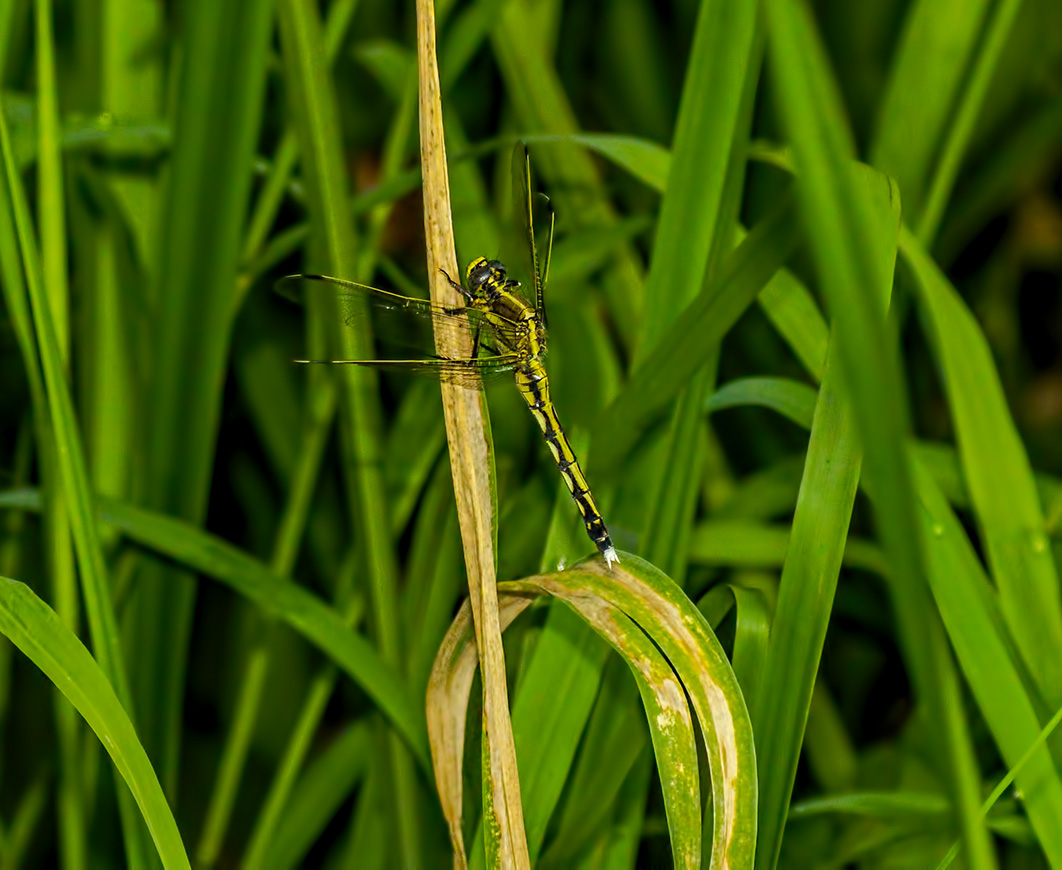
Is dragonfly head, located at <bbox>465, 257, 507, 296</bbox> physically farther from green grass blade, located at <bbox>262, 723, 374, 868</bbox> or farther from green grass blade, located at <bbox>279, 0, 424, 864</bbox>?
green grass blade, located at <bbox>262, 723, 374, 868</bbox>

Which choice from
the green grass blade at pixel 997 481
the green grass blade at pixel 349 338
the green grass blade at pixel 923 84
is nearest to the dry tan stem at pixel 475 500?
the green grass blade at pixel 349 338

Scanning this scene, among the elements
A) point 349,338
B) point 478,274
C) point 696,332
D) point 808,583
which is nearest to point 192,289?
point 349,338

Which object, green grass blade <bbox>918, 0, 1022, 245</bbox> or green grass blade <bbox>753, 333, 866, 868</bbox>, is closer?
green grass blade <bbox>753, 333, 866, 868</bbox>

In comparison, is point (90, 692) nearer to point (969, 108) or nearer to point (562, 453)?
point (562, 453)

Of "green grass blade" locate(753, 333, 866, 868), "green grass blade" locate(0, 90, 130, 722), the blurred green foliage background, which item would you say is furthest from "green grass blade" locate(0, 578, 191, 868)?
"green grass blade" locate(753, 333, 866, 868)

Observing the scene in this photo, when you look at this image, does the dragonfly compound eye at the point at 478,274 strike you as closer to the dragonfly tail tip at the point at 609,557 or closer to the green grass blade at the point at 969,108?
the dragonfly tail tip at the point at 609,557

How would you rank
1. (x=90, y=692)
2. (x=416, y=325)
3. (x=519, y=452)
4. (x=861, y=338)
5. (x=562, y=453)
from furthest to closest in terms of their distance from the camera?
(x=519, y=452) < (x=416, y=325) < (x=562, y=453) < (x=90, y=692) < (x=861, y=338)

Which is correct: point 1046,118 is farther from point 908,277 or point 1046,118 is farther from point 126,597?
point 126,597
